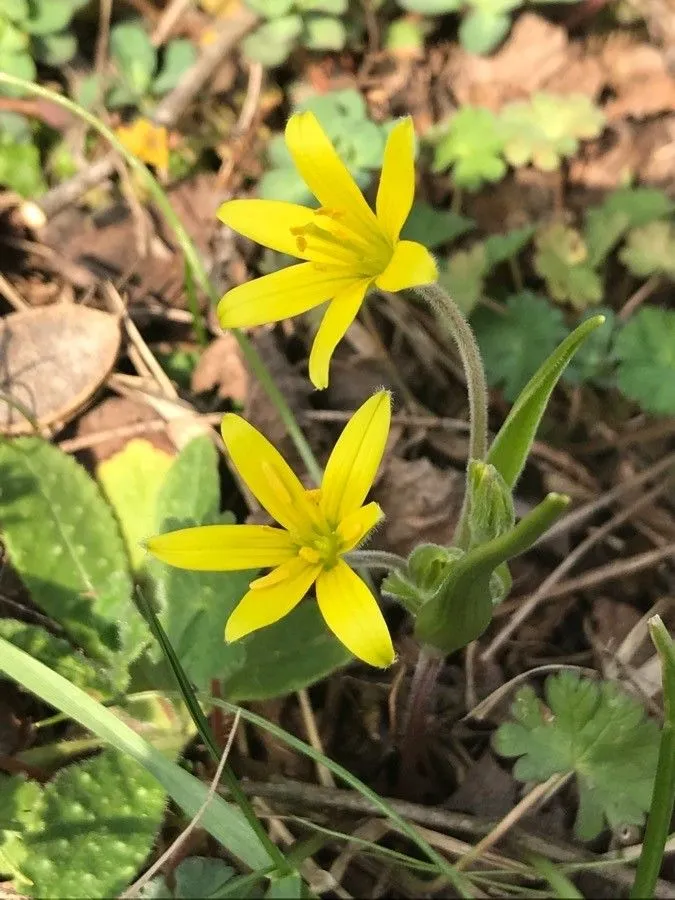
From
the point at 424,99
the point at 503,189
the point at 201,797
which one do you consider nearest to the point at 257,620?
the point at 201,797

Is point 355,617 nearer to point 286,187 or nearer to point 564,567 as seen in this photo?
point 564,567

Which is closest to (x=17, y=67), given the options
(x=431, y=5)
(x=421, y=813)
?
(x=431, y=5)

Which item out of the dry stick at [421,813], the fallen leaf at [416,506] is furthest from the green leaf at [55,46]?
the dry stick at [421,813]

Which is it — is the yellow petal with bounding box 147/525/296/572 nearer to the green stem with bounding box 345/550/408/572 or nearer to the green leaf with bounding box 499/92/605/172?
the green stem with bounding box 345/550/408/572

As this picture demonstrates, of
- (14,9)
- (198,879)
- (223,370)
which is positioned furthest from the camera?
(14,9)

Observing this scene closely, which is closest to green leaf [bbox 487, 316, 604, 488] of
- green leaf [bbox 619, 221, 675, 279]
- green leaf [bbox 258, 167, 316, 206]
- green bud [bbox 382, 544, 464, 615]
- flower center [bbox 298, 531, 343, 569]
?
green bud [bbox 382, 544, 464, 615]

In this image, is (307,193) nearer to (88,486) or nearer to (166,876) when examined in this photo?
(88,486)
